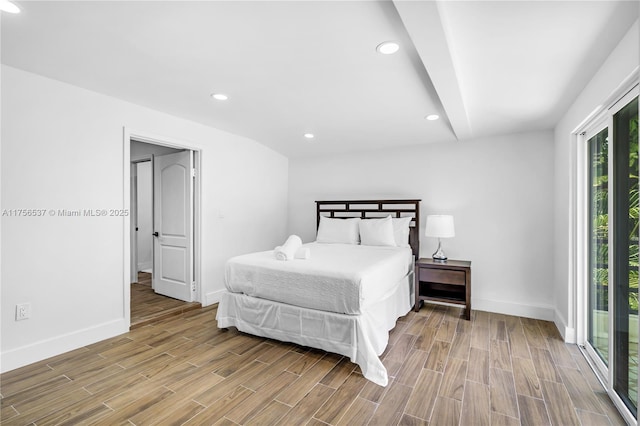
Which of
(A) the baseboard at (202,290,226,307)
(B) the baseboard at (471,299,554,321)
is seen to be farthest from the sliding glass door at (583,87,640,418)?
(A) the baseboard at (202,290,226,307)

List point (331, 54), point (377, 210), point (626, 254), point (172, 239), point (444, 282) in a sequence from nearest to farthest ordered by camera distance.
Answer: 1. point (626, 254)
2. point (331, 54)
3. point (444, 282)
4. point (172, 239)
5. point (377, 210)

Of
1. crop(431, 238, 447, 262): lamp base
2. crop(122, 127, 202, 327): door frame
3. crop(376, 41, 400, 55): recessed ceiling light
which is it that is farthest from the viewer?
crop(431, 238, 447, 262): lamp base

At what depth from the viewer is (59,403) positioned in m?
2.02

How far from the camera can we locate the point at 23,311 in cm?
247

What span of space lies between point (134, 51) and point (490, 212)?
408 centimetres

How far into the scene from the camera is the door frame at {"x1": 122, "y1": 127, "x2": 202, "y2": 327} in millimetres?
3158

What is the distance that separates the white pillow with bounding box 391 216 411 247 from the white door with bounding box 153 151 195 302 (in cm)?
269

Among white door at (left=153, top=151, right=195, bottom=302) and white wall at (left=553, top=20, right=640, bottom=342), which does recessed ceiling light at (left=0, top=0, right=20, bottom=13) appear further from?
white wall at (left=553, top=20, right=640, bottom=342)

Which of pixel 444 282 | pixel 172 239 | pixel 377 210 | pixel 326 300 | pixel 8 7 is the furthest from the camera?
pixel 377 210

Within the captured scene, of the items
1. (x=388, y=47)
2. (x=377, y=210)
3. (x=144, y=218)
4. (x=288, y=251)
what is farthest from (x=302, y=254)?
(x=144, y=218)

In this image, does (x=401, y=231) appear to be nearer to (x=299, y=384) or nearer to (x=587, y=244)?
(x=587, y=244)

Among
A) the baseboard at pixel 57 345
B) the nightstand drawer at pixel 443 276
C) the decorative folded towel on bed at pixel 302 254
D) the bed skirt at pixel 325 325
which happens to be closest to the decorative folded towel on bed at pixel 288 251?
the decorative folded towel on bed at pixel 302 254

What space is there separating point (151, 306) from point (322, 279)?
2.58 m

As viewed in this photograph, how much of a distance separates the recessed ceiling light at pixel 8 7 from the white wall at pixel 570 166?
11.1ft
